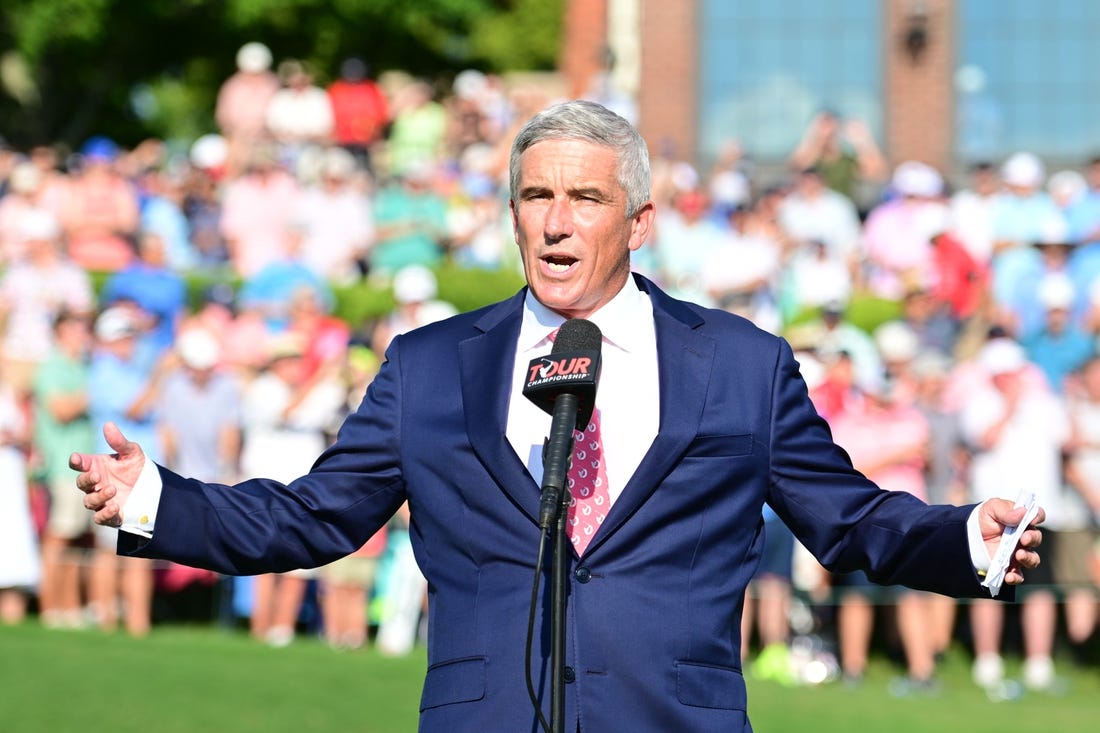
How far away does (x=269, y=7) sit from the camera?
104ft

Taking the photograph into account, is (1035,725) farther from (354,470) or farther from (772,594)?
(354,470)

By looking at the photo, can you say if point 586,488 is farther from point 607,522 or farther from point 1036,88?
point 1036,88

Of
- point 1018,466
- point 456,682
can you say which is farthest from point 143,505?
point 1018,466

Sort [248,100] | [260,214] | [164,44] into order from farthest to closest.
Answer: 1. [164,44]
2. [248,100]
3. [260,214]

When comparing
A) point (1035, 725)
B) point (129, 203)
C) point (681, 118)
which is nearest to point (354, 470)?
point (1035, 725)

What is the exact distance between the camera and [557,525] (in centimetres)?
345

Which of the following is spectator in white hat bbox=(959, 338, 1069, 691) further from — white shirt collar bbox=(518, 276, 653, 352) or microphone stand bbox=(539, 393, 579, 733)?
microphone stand bbox=(539, 393, 579, 733)

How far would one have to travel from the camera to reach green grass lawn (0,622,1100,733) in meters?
9.20

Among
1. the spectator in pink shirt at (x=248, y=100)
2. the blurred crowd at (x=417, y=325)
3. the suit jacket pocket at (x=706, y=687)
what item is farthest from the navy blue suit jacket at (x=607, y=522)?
the spectator in pink shirt at (x=248, y=100)

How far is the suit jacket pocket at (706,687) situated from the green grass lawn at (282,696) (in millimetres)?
5430

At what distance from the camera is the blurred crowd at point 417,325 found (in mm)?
10977

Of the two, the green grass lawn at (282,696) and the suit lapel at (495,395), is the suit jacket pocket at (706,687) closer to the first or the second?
the suit lapel at (495,395)

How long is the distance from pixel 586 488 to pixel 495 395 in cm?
29

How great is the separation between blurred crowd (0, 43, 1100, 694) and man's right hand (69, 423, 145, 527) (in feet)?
24.1
